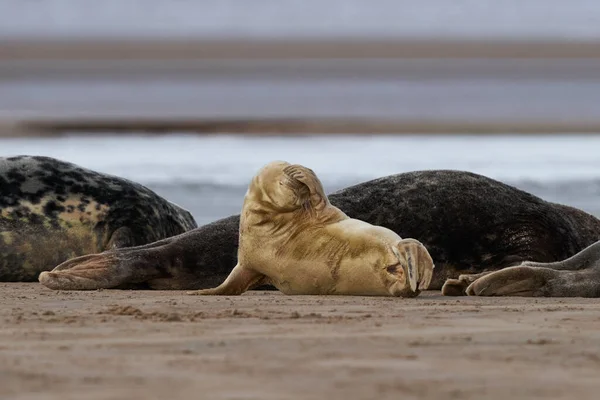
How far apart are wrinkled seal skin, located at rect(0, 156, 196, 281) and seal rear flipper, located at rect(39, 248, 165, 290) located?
3.34 ft

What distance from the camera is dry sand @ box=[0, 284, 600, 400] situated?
275 centimetres

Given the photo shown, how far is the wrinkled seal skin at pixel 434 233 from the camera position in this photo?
21.5ft

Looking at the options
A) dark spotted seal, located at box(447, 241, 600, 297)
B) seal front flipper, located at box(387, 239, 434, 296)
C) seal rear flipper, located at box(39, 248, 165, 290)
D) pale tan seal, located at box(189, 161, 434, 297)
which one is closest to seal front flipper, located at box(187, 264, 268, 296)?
pale tan seal, located at box(189, 161, 434, 297)

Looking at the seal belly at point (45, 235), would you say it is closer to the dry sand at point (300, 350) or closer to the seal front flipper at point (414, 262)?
the dry sand at point (300, 350)

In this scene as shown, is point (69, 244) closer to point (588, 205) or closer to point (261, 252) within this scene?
point (261, 252)

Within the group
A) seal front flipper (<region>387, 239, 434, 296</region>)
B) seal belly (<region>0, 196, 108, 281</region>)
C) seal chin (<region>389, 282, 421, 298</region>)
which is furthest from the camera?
seal belly (<region>0, 196, 108, 281</region>)

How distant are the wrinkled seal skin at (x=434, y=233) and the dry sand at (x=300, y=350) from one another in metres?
1.43

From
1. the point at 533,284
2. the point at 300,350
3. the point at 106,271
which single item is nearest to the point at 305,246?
the point at 533,284

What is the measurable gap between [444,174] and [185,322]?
3204mm

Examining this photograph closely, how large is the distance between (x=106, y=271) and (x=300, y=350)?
3.16 m

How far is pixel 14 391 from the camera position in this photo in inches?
107

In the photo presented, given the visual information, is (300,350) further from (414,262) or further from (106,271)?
(106,271)

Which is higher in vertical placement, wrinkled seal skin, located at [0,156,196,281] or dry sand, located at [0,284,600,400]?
wrinkled seal skin, located at [0,156,196,281]

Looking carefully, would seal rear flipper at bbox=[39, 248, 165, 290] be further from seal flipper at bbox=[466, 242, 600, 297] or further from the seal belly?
seal flipper at bbox=[466, 242, 600, 297]
